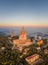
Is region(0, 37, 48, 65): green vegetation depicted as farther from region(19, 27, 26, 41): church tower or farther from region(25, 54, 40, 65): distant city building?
region(19, 27, 26, 41): church tower

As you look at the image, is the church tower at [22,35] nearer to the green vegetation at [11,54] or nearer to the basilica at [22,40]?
the basilica at [22,40]

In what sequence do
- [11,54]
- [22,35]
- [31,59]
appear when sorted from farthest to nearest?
[22,35], [11,54], [31,59]

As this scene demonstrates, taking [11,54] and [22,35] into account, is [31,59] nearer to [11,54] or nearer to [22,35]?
[11,54]

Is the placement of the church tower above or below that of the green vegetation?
above

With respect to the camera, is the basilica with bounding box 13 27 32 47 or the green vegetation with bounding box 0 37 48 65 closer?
the green vegetation with bounding box 0 37 48 65

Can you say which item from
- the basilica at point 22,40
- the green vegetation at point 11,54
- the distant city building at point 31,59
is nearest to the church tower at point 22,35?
the basilica at point 22,40

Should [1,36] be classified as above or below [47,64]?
above

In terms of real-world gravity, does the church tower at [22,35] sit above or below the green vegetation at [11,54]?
above

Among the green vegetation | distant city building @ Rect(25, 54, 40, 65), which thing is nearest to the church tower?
the green vegetation

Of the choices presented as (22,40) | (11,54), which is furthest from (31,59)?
(22,40)

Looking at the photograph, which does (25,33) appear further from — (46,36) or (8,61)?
(8,61)

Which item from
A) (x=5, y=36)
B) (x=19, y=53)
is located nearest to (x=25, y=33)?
(x=5, y=36)
